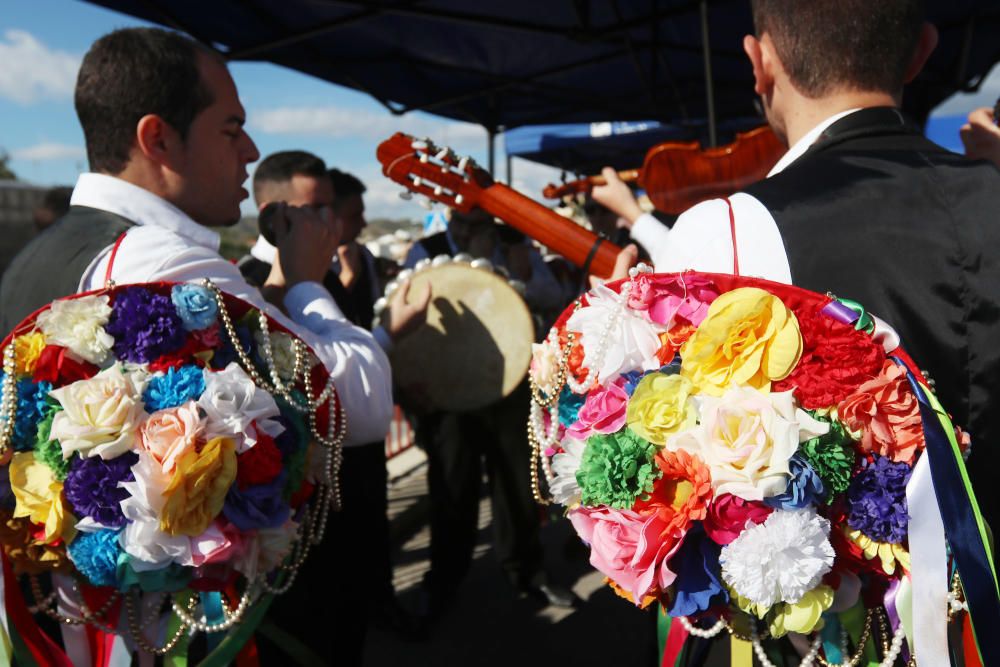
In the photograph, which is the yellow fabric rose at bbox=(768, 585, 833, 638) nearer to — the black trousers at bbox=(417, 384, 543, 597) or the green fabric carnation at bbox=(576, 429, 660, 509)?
the green fabric carnation at bbox=(576, 429, 660, 509)

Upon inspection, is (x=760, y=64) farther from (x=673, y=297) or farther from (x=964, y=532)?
(x=964, y=532)

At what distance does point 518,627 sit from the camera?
3.74m

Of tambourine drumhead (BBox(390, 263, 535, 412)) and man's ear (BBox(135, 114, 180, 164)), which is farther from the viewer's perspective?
tambourine drumhead (BBox(390, 263, 535, 412))

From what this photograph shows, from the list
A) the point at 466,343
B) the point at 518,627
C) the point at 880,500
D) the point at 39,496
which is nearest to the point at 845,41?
the point at 880,500

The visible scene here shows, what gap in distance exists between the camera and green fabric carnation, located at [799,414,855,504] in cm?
103

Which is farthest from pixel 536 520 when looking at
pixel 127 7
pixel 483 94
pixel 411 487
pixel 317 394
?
pixel 483 94

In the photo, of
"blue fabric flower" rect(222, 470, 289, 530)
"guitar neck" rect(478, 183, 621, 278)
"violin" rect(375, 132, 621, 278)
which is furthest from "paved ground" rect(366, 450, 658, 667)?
"blue fabric flower" rect(222, 470, 289, 530)

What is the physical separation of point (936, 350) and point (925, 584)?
363 millimetres

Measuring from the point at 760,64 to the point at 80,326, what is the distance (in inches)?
52.9

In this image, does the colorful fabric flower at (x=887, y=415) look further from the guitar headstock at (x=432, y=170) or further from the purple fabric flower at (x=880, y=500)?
the guitar headstock at (x=432, y=170)

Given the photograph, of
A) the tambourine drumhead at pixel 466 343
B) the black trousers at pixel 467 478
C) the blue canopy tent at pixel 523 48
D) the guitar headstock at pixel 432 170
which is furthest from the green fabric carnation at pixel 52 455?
the blue canopy tent at pixel 523 48

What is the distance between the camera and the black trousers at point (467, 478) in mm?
3830

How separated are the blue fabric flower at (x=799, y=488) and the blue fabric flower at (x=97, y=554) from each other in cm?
111

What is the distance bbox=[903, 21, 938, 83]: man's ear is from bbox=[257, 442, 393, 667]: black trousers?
173 cm
